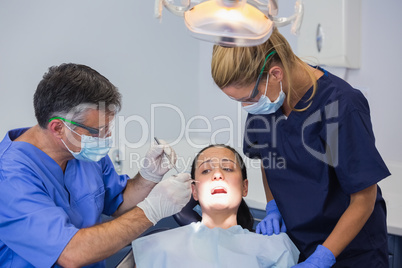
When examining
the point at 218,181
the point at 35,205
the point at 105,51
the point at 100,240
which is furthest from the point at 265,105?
the point at 105,51

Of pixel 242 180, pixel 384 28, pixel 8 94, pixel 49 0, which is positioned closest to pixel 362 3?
pixel 384 28

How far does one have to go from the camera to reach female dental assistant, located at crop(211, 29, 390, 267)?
1.25 m

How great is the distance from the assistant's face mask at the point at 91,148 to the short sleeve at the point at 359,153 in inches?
29.8

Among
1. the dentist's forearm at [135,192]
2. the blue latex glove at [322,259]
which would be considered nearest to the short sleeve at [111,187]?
the dentist's forearm at [135,192]

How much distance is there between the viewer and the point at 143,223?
1337 millimetres

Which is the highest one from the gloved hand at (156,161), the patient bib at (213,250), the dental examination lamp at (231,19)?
the dental examination lamp at (231,19)

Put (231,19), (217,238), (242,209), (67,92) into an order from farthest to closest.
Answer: (242,209) < (217,238) < (67,92) < (231,19)

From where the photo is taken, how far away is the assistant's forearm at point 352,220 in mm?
1241

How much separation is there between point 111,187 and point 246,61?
2.55 feet

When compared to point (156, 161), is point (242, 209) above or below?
below

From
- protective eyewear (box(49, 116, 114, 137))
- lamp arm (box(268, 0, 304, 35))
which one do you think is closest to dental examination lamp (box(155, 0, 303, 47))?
lamp arm (box(268, 0, 304, 35))

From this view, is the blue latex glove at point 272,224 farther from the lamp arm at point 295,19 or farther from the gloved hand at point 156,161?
the lamp arm at point 295,19

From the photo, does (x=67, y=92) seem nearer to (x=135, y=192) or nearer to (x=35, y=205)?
(x=35, y=205)

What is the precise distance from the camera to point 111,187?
167 centimetres
